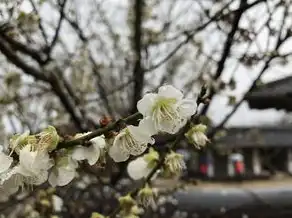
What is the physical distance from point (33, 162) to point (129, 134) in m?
0.21

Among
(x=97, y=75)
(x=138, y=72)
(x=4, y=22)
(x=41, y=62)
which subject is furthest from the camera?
(x=97, y=75)

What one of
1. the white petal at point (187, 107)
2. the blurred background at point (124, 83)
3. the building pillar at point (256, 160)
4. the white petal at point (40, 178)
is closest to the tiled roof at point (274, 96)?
the blurred background at point (124, 83)

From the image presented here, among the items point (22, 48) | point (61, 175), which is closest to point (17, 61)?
point (22, 48)

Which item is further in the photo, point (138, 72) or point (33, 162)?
point (138, 72)

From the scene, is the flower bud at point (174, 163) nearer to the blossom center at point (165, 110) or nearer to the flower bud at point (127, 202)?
the flower bud at point (127, 202)

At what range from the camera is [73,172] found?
110 centimetres

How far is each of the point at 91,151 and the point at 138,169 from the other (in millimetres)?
466

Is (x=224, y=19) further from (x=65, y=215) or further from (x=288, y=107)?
(x=65, y=215)

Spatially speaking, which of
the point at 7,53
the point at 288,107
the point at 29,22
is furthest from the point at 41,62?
the point at 288,107

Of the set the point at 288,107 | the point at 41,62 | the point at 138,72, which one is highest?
the point at 41,62

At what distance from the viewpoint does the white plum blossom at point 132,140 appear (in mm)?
1004

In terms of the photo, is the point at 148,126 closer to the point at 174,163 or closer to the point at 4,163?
the point at 4,163

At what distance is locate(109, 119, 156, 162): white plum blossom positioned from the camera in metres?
1.00

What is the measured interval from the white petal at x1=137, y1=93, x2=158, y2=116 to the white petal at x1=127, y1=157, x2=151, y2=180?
51 centimetres
